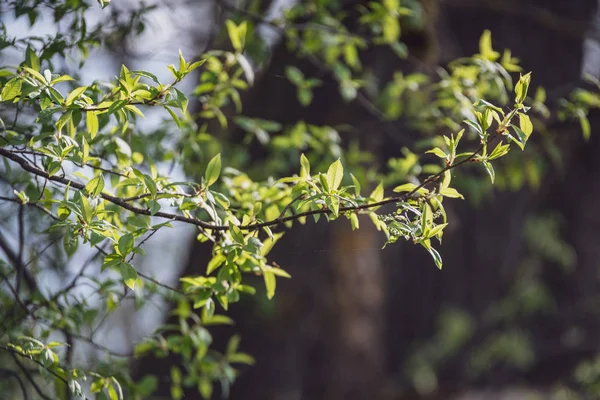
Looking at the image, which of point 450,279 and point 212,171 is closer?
point 212,171

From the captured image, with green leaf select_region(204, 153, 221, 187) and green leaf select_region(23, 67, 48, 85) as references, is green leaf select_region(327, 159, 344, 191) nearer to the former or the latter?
green leaf select_region(204, 153, 221, 187)

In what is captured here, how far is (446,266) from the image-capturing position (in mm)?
5746

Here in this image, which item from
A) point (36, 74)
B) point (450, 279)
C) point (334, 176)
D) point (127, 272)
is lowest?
point (450, 279)

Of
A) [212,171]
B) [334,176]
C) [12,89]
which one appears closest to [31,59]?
[12,89]

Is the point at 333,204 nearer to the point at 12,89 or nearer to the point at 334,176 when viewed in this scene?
the point at 334,176

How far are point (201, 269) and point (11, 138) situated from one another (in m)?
2.24

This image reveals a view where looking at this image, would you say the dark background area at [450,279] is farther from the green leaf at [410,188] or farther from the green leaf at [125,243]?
the green leaf at [125,243]

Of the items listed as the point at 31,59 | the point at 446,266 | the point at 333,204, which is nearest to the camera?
the point at 333,204

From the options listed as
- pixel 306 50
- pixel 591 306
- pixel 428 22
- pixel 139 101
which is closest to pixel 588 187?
pixel 591 306

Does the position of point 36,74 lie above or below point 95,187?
above

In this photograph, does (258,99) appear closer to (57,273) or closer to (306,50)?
(306,50)

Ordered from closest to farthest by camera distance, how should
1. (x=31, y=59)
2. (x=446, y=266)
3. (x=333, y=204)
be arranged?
(x=333, y=204)
(x=31, y=59)
(x=446, y=266)

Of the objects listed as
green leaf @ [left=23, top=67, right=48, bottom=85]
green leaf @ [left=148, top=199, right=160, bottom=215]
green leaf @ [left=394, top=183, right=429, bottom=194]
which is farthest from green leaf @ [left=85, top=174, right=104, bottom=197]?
green leaf @ [left=394, top=183, right=429, bottom=194]

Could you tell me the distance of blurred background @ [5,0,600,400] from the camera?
3213 mm
